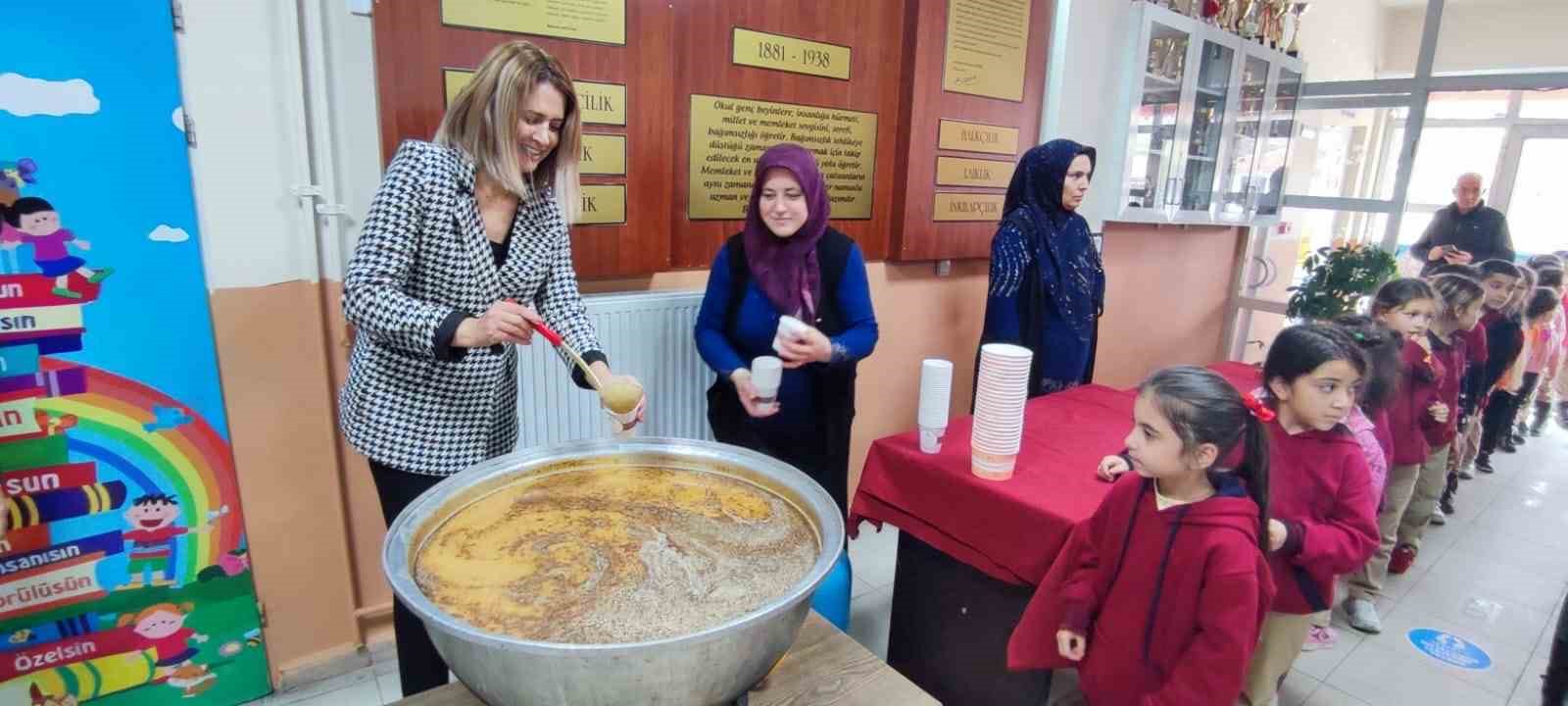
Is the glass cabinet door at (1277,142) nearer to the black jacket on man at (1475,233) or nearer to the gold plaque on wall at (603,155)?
the black jacket on man at (1475,233)

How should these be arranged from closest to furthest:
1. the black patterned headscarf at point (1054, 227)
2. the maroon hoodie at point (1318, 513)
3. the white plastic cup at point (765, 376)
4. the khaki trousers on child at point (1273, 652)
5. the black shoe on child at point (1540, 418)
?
1. the maroon hoodie at point (1318, 513)
2. the khaki trousers on child at point (1273, 652)
3. the white plastic cup at point (765, 376)
4. the black patterned headscarf at point (1054, 227)
5. the black shoe on child at point (1540, 418)

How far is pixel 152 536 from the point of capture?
1.69 meters

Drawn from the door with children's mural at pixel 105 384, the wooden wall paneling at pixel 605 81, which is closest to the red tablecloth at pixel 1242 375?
the wooden wall paneling at pixel 605 81

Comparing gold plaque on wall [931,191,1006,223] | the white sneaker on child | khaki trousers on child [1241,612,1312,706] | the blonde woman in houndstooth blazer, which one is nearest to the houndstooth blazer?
the blonde woman in houndstooth blazer

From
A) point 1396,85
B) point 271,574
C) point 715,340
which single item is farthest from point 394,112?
point 1396,85

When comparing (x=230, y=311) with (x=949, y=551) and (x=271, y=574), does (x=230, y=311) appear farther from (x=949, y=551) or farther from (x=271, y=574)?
(x=949, y=551)

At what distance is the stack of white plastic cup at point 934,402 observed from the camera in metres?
1.60

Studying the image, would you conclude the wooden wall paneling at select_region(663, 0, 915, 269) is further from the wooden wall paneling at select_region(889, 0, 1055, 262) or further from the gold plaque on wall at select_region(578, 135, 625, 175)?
the gold plaque on wall at select_region(578, 135, 625, 175)

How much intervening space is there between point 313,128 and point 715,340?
1040 mm

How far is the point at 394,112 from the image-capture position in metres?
1.75

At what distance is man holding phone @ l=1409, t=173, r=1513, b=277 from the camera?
13.4ft

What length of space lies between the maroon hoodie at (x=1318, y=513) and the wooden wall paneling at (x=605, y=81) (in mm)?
1647

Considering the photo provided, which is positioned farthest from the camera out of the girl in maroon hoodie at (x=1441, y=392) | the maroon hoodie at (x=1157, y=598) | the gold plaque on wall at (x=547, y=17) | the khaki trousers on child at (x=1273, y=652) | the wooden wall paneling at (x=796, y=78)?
the girl in maroon hoodie at (x=1441, y=392)

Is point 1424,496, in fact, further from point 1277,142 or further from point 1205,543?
point 1277,142
